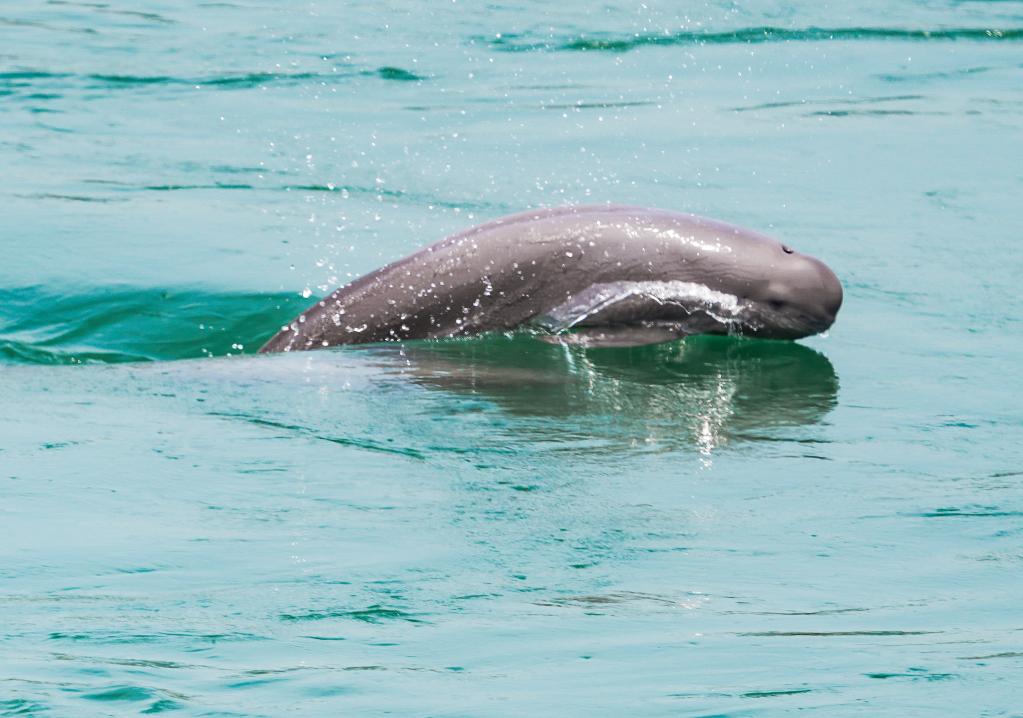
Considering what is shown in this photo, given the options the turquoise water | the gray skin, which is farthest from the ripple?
the gray skin

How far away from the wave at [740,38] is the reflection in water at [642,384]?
11426 mm

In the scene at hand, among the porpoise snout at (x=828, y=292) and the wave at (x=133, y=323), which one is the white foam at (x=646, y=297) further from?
the wave at (x=133, y=323)

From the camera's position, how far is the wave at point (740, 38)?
68.7 feet

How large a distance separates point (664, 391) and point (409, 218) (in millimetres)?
4313

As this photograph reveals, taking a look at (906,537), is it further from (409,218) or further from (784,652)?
(409,218)

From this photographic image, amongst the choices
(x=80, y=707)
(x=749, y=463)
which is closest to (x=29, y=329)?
(x=749, y=463)

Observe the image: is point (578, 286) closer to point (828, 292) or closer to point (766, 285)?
point (766, 285)

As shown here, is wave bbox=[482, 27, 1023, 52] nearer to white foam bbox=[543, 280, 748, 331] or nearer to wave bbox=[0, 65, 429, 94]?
wave bbox=[0, 65, 429, 94]

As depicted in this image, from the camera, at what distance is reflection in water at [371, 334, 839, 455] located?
27.5 ft

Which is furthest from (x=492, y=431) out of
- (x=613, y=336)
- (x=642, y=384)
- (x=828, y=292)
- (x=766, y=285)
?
→ (x=828, y=292)

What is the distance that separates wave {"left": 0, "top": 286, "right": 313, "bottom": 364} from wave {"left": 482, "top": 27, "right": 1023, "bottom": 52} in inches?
414

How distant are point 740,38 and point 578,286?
12213mm

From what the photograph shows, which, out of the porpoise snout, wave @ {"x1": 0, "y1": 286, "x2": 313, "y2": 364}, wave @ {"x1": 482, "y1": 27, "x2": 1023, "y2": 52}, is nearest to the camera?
the porpoise snout

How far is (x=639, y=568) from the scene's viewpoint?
6.32 metres
